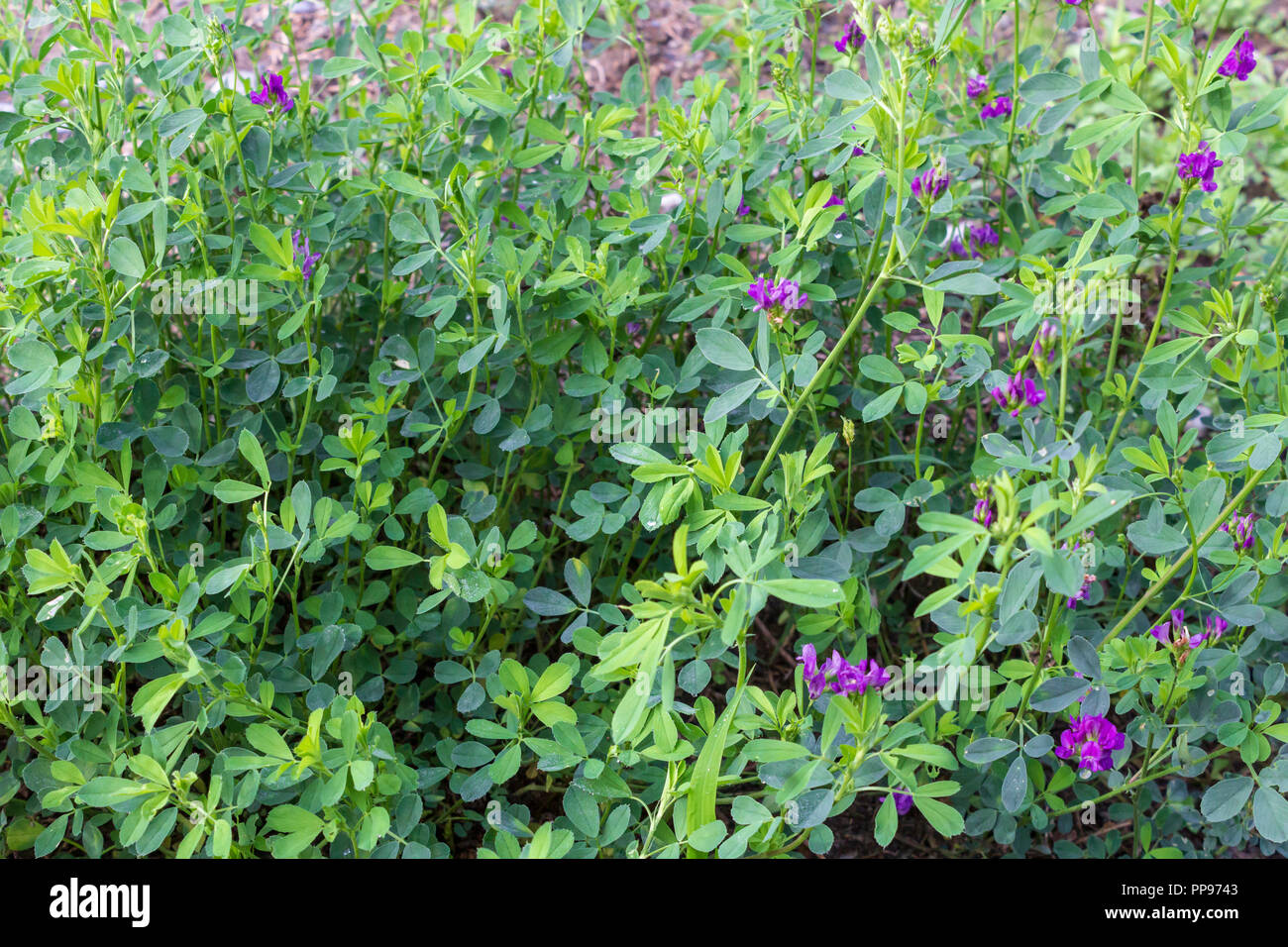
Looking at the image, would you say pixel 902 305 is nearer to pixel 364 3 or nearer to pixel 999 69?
pixel 999 69

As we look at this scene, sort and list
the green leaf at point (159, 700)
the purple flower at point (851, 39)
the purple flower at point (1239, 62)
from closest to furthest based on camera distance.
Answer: the green leaf at point (159, 700) < the purple flower at point (1239, 62) < the purple flower at point (851, 39)

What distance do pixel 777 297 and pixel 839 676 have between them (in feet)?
1.98

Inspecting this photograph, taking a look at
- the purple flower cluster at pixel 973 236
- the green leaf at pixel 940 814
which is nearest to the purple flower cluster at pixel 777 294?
the purple flower cluster at pixel 973 236

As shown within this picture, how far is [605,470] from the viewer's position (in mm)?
2188

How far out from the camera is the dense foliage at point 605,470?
66.8 inches

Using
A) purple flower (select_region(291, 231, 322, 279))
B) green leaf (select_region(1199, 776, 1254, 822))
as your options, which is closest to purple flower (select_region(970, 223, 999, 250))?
green leaf (select_region(1199, 776, 1254, 822))

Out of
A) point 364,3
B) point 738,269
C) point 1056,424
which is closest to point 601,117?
point 738,269

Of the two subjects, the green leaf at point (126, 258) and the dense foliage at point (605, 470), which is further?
the green leaf at point (126, 258)

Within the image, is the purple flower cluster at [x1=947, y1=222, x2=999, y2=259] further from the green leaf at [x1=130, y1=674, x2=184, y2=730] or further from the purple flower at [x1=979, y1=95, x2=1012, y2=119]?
the green leaf at [x1=130, y1=674, x2=184, y2=730]

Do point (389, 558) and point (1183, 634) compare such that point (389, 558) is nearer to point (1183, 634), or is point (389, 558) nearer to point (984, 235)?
point (1183, 634)

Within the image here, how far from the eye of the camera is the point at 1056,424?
1985mm

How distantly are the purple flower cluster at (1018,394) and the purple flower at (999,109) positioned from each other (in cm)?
70

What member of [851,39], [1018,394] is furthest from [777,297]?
[851,39]

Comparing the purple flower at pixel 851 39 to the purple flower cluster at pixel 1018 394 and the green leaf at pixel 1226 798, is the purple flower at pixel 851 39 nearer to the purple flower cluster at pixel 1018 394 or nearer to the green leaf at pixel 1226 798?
the purple flower cluster at pixel 1018 394
